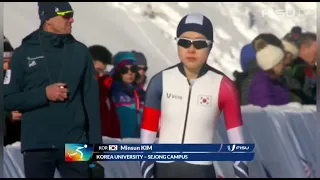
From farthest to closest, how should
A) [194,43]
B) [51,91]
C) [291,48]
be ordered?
1. [291,48]
2. [194,43]
3. [51,91]

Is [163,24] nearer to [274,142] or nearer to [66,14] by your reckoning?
[66,14]

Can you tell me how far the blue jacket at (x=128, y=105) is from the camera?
504cm

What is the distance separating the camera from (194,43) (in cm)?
501

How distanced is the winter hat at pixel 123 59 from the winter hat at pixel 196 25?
1.24ft

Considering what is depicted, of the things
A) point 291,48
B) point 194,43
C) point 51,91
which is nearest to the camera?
point 51,91

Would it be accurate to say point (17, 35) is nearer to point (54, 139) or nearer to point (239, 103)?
point (54, 139)

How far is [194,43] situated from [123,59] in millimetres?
521

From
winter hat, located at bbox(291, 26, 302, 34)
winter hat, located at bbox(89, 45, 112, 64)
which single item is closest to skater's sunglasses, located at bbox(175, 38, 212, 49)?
winter hat, located at bbox(89, 45, 112, 64)

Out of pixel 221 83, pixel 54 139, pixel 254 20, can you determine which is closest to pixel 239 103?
pixel 221 83

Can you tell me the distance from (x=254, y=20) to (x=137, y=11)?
85cm

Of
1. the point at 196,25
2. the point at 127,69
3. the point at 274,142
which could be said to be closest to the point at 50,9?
the point at 127,69

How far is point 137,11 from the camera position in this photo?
16.5ft

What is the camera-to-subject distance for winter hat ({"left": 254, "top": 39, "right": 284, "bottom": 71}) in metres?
5.09

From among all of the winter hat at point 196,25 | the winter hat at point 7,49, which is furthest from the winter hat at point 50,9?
the winter hat at point 196,25
